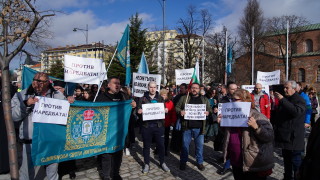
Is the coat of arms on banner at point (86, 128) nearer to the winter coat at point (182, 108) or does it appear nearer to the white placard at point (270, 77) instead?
the winter coat at point (182, 108)

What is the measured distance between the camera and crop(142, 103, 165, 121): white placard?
5.43m

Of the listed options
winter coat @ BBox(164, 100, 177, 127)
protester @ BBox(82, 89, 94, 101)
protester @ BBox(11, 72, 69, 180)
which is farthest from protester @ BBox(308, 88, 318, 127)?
protester @ BBox(11, 72, 69, 180)

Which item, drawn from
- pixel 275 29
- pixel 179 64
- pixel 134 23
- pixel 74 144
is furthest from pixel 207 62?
pixel 74 144

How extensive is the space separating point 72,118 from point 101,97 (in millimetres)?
858

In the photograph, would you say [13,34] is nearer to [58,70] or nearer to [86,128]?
[86,128]

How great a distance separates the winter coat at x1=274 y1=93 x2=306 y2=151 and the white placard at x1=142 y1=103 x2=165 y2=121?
2.47 metres

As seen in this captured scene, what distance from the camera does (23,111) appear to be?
3357mm

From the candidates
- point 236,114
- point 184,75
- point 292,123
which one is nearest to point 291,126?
point 292,123

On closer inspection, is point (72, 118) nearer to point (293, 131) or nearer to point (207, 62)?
point (293, 131)

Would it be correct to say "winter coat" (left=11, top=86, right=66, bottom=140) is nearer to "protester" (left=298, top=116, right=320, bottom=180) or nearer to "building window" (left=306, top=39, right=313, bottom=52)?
"protester" (left=298, top=116, right=320, bottom=180)

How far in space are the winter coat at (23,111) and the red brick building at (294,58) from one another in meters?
43.6

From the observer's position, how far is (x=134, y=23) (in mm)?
28969

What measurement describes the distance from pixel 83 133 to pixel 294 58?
2342 inches

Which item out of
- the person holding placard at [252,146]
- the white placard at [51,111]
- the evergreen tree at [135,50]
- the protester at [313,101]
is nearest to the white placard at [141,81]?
the white placard at [51,111]
